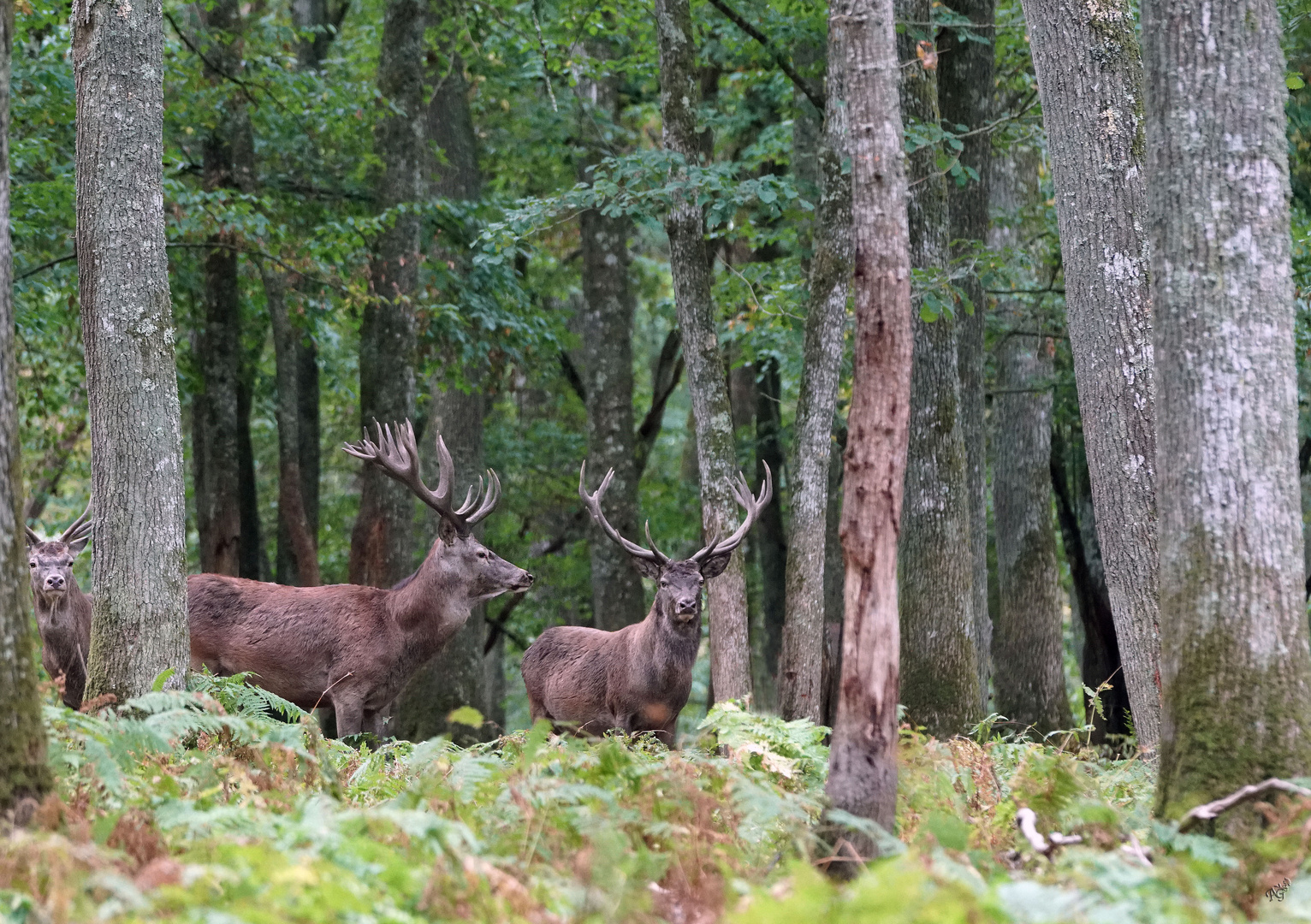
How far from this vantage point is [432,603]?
11.7 m

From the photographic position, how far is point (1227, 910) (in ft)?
13.3

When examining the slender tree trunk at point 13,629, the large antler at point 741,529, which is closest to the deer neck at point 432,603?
the large antler at point 741,529

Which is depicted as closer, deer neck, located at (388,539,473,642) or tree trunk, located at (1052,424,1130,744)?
deer neck, located at (388,539,473,642)

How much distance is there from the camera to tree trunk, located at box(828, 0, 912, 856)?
15.4 feet

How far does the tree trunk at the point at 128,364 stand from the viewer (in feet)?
23.2

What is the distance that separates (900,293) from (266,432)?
20.3 metres

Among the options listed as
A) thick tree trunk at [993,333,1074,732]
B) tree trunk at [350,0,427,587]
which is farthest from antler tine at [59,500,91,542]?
thick tree trunk at [993,333,1074,732]

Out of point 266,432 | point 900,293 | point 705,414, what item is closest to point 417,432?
point 266,432

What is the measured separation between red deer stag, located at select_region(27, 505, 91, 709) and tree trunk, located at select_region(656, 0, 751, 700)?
529 centimetres

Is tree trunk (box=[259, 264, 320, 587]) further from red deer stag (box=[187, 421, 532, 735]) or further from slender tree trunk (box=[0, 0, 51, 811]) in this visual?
slender tree trunk (box=[0, 0, 51, 811])

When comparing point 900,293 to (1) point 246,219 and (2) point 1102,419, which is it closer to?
(2) point 1102,419

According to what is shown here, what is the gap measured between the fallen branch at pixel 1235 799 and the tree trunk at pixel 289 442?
12630 millimetres

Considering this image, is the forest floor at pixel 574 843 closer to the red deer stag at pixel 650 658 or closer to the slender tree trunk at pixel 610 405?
the red deer stag at pixel 650 658
